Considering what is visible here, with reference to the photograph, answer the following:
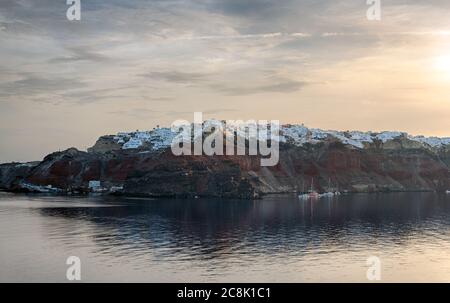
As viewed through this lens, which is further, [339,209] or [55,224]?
[339,209]

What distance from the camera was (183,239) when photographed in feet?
313

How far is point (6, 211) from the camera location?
5896 inches

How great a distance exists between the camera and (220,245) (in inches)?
3521

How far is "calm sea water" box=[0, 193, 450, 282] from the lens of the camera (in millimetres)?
68250

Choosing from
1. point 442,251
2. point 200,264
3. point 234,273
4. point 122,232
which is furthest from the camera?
point 122,232

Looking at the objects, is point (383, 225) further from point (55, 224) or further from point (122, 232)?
point (55, 224)

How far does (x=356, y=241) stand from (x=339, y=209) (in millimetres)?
70227

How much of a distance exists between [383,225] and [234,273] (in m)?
65.1

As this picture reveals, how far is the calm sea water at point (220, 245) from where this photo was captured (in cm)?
6825
